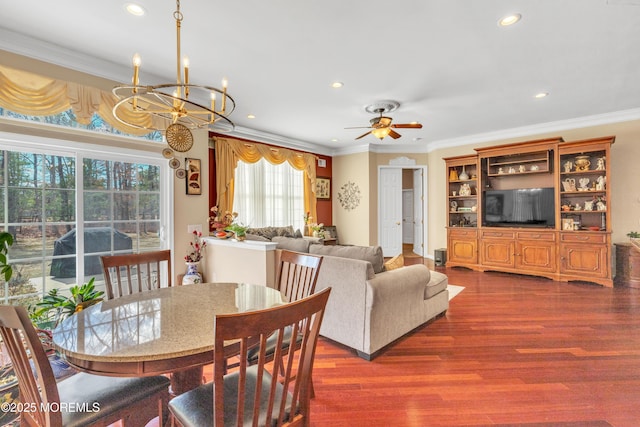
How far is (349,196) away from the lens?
7457 millimetres

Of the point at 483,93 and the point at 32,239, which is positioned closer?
the point at 32,239

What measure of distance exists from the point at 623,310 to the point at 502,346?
2.13 m

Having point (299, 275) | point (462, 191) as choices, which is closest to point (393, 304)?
point (299, 275)

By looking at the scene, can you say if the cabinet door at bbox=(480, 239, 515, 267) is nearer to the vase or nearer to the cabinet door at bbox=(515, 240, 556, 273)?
the cabinet door at bbox=(515, 240, 556, 273)

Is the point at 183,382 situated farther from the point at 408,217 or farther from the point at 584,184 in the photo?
the point at 408,217

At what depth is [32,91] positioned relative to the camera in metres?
2.65

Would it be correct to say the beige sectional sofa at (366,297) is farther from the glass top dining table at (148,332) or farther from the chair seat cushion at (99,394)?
the chair seat cushion at (99,394)

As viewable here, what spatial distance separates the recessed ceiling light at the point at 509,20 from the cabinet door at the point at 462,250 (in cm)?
427

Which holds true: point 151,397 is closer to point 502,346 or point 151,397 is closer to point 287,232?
point 502,346

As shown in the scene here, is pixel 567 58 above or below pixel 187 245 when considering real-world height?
above

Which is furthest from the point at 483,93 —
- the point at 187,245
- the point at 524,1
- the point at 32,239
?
the point at 32,239

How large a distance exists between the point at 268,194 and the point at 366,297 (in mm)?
4214

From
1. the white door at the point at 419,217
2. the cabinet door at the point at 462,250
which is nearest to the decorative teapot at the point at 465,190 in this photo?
the cabinet door at the point at 462,250

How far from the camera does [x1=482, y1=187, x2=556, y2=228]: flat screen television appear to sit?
518 cm
